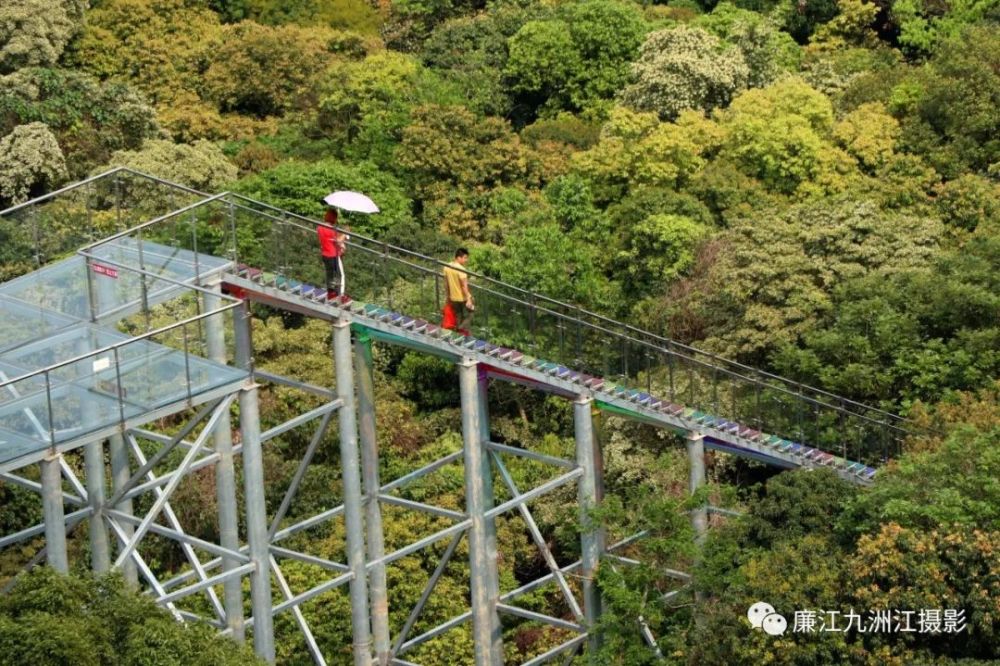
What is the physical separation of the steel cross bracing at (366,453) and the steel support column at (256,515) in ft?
0.07

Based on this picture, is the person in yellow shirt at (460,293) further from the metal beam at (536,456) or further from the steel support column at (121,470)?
the steel support column at (121,470)

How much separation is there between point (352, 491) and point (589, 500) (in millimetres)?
4067

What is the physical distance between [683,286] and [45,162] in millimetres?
18807

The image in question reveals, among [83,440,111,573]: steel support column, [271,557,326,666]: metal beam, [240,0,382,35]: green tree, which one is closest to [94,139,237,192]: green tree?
[240,0,382,35]: green tree

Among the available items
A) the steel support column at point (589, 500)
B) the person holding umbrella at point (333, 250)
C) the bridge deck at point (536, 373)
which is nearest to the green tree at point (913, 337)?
the bridge deck at point (536, 373)

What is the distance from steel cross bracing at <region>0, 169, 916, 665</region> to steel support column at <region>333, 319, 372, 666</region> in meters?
0.02

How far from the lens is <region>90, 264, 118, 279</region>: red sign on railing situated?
124 ft

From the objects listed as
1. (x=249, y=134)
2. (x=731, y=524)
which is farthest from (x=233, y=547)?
(x=249, y=134)

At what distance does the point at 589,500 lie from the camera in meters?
41.2

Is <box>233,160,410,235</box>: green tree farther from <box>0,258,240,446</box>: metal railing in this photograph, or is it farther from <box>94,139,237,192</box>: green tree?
<box>0,258,240,446</box>: metal railing

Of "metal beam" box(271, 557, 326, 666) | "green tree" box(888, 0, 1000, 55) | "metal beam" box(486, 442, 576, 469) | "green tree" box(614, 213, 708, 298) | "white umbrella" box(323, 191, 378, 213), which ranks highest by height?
"white umbrella" box(323, 191, 378, 213)

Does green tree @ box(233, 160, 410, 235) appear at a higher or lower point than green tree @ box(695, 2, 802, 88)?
lower

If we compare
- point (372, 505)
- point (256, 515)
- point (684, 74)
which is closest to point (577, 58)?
point (684, 74)

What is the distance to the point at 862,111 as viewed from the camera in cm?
5934
